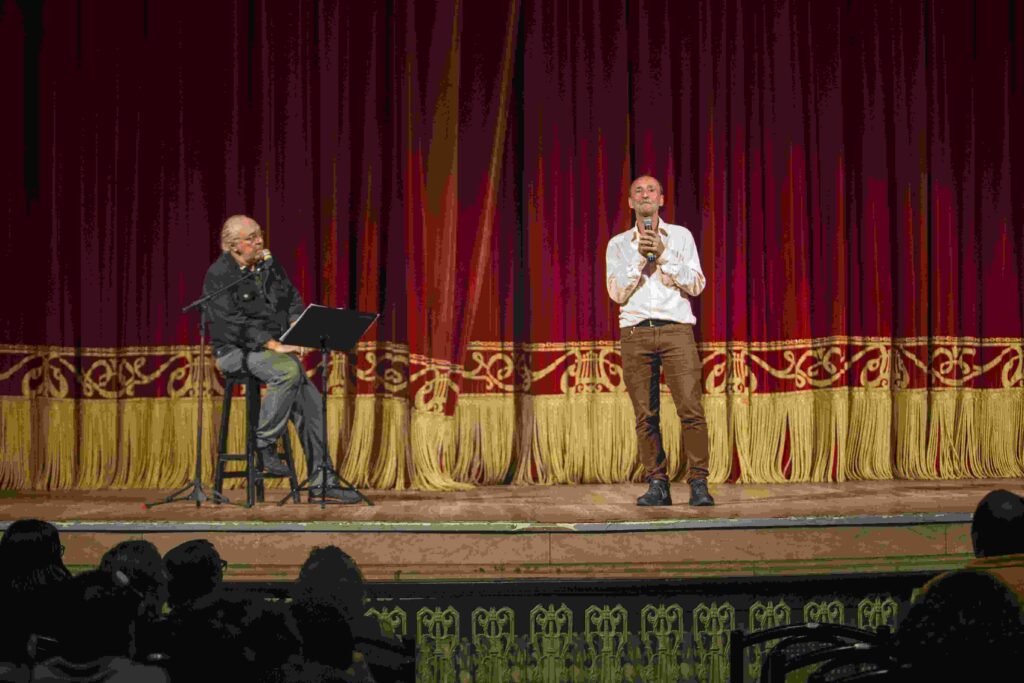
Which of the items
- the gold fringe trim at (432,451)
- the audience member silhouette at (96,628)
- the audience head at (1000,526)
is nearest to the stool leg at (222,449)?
the gold fringe trim at (432,451)

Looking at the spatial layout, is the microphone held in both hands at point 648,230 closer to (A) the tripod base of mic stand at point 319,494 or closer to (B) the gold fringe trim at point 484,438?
(A) the tripod base of mic stand at point 319,494

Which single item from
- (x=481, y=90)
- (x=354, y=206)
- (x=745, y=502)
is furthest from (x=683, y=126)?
(x=745, y=502)

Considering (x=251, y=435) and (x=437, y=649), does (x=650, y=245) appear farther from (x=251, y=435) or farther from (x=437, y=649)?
(x=251, y=435)

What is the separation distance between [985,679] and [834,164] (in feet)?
18.2

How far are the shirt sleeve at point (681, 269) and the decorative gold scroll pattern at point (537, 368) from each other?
5.54 feet

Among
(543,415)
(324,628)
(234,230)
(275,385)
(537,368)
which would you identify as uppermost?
(234,230)

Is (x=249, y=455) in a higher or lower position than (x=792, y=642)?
higher

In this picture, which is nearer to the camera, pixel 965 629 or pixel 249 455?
pixel 965 629

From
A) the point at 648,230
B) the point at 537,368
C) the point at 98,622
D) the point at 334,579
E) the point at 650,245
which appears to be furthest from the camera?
the point at 537,368

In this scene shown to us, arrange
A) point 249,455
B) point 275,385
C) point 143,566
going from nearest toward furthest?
point 143,566, point 249,455, point 275,385

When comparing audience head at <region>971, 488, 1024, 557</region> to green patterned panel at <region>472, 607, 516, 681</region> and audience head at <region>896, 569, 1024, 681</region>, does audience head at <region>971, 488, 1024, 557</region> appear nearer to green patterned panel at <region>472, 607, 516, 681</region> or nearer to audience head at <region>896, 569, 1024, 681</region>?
→ audience head at <region>896, 569, 1024, 681</region>

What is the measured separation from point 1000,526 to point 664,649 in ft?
7.01

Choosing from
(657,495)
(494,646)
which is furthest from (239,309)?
(657,495)

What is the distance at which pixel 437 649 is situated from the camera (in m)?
4.33
